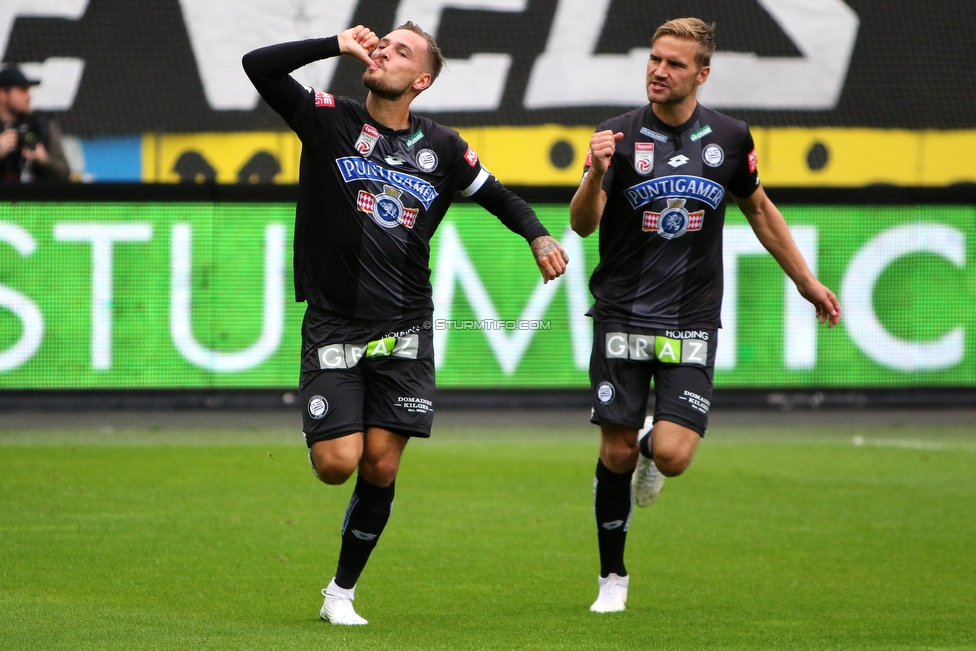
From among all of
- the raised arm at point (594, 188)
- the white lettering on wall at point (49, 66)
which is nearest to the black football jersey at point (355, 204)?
the raised arm at point (594, 188)

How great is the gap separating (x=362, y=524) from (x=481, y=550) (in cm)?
164

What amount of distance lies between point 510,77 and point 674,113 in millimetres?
11898

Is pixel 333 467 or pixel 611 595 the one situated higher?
pixel 333 467

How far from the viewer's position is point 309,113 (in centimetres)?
521

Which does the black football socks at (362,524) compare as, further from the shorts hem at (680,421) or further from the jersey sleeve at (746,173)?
the jersey sleeve at (746,173)

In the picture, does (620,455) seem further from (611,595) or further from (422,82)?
(422,82)

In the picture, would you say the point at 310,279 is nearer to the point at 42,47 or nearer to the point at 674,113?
the point at 674,113

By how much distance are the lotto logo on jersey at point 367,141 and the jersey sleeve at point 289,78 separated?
0.17 m

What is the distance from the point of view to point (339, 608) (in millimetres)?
5168

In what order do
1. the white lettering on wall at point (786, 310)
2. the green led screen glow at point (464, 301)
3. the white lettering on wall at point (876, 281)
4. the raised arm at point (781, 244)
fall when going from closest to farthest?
the raised arm at point (781, 244) → the green led screen glow at point (464, 301) → the white lettering on wall at point (786, 310) → the white lettering on wall at point (876, 281)

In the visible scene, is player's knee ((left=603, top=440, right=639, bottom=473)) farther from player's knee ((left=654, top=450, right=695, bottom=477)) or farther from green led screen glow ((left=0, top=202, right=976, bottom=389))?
green led screen glow ((left=0, top=202, right=976, bottom=389))

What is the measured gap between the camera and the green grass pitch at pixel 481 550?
16.6 ft

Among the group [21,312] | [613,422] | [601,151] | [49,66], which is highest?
[601,151]

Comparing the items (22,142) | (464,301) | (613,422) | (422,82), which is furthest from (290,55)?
(22,142)
